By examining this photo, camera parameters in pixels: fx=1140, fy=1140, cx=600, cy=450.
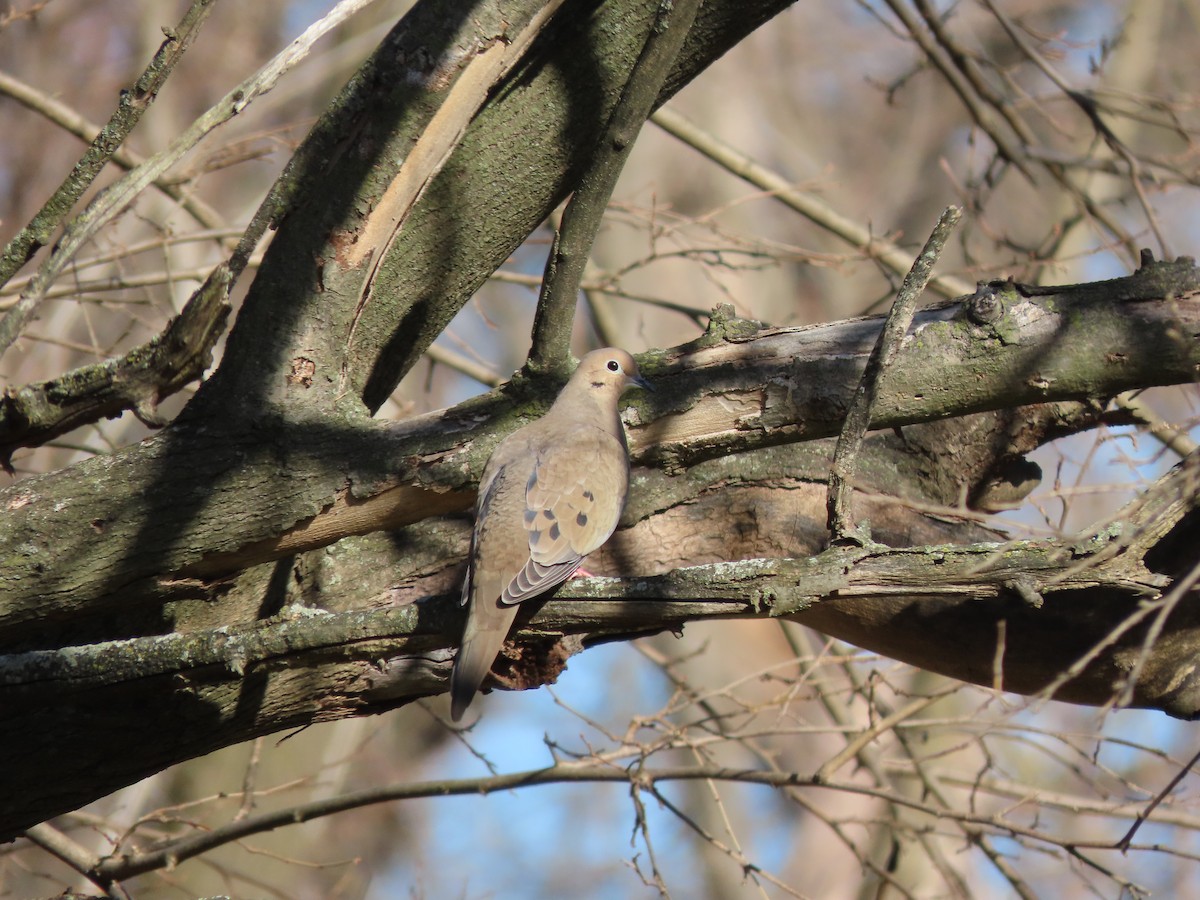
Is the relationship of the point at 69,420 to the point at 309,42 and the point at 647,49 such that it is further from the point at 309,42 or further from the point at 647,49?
the point at 647,49

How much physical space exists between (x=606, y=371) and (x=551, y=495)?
53cm

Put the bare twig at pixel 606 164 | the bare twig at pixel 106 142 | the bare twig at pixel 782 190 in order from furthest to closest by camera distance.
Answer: the bare twig at pixel 782 190 → the bare twig at pixel 606 164 → the bare twig at pixel 106 142

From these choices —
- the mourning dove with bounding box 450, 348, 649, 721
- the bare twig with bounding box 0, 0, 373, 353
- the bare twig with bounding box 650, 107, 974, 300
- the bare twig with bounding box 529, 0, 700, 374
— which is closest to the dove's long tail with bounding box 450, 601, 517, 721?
the mourning dove with bounding box 450, 348, 649, 721

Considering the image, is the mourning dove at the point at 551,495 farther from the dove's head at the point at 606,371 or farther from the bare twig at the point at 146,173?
the bare twig at the point at 146,173

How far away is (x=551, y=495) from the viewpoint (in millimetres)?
3215

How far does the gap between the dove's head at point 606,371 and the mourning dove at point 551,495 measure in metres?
0.01

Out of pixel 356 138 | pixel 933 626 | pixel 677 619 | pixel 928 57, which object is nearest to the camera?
pixel 677 619

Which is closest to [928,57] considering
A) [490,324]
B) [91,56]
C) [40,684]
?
[490,324]

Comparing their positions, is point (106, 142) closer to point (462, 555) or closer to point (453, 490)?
point (453, 490)

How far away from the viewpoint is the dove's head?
335 centimetres

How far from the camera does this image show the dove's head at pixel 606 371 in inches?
132

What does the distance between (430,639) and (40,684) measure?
0.89 metres

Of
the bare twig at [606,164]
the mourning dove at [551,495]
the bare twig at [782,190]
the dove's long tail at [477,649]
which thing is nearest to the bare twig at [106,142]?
the bare twig at [606,164]

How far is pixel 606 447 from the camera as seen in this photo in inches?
128
